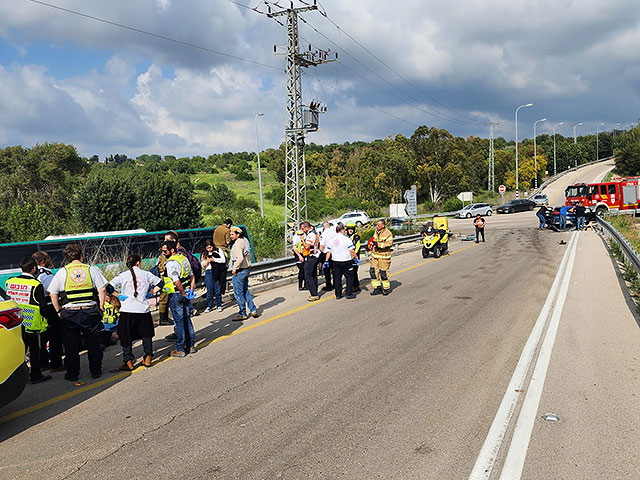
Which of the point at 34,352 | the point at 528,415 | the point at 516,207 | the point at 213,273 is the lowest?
the point at 528,415

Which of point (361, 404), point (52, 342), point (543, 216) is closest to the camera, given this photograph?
point (361, 404)

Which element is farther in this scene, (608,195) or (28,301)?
(608,195)

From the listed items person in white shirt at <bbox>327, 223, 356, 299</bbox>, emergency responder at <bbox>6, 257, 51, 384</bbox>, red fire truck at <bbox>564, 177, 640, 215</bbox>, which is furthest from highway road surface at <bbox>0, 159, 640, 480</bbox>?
red fire truck at <bbox>564, 177, 640, 215</bbox>

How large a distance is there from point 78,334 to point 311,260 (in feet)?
19.9

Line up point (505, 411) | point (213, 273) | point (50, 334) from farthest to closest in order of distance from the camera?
point (213, 273), point (50, 334), point (505, 411)

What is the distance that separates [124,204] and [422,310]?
34148 mm

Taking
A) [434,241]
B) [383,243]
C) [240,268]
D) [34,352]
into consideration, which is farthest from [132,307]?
[434,241]

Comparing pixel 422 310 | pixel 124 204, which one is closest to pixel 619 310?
pixel 422 310

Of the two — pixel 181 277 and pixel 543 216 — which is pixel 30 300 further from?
pixel 543 216

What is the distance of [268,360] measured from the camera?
711cm

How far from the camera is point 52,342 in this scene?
699 centimetres

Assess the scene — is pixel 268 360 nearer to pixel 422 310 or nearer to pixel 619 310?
pixel 422 310

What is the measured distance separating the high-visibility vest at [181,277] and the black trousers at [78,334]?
1.04 meters

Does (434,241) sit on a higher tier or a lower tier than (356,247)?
lower
